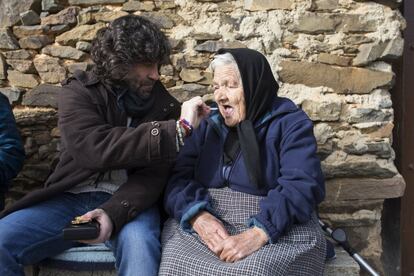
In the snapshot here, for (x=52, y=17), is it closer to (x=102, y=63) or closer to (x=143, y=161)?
(x=102, y=63)

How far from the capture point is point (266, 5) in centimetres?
298

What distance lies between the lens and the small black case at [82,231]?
217 centimetres

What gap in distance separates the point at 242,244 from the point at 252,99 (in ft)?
2.24

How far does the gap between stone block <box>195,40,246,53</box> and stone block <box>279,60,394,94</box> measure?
277 millimetres

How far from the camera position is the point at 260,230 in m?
2.21

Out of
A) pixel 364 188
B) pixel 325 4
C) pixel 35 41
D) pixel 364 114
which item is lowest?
pixel 364 188

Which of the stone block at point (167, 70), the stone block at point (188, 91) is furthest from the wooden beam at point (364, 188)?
the stone block at point (167, 70)

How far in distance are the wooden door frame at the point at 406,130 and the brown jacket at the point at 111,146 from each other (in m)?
1.53

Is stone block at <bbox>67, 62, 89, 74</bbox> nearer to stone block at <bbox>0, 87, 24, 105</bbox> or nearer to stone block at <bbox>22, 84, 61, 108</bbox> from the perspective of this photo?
stone block at <bbox>22, 84, 61, 108</bbox>

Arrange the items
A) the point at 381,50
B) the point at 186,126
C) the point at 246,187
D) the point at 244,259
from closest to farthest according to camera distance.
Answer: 1. the point at 244,259
2. the point at 186,126
3. the point at 246,187
4. the point at 381,50

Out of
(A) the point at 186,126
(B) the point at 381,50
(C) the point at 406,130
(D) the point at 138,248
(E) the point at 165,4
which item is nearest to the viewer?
(D) the point at 138,248

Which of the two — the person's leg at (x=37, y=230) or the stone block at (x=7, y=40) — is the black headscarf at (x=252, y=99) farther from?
the stone block at (x=7, y=40)

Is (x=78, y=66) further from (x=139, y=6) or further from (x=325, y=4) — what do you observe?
(x=325, y=4)

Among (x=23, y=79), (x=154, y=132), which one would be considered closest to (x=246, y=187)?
(x=154, y=132)
